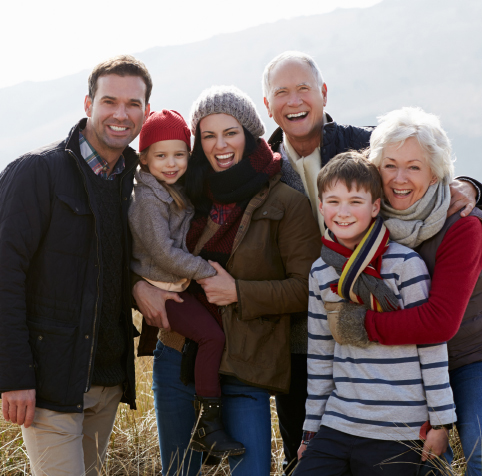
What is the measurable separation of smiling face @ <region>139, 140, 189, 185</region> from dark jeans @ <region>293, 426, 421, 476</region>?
171 cm

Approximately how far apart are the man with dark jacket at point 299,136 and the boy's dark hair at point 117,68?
0.95 m

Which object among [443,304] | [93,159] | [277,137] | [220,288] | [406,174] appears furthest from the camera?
[277,137]

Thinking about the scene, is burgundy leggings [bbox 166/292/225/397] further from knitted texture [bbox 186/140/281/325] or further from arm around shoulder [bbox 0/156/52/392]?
arm around shoulder [bbox 0/156/52/392]

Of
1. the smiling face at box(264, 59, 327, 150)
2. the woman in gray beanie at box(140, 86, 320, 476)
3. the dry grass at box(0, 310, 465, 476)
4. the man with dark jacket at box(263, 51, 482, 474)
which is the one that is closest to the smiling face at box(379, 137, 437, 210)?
the woman in gray beanie at box(140, 86, 320, 476)

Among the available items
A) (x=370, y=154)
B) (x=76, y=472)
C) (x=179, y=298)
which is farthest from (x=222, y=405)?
(x=370, y=154)

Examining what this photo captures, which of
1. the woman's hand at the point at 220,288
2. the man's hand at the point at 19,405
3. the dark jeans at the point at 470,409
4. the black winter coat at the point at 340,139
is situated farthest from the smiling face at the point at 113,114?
the dark jeans at the point at 470,409

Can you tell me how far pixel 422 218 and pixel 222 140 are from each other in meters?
1.25

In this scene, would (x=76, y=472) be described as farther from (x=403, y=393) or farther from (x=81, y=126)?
(x=81, y=126)

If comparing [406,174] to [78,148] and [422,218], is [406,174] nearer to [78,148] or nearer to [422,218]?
[422,218]

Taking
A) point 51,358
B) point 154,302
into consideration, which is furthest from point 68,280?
point 154,302

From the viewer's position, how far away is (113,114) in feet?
10.0

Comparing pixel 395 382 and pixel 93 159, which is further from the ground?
pixel 93 159

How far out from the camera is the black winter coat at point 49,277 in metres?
2.59

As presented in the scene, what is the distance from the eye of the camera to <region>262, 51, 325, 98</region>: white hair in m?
3.57
